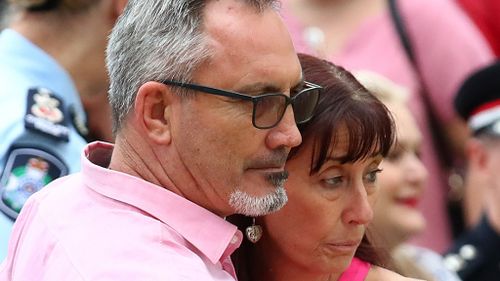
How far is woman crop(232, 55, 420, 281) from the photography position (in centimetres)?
296

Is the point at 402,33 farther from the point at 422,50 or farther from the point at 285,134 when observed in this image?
the point at 285,134

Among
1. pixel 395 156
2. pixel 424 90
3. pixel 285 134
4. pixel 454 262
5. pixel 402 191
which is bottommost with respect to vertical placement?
pixel 454 262

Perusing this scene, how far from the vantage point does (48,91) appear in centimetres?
387

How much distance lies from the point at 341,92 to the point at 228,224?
406 mm

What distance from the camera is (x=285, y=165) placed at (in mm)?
2941

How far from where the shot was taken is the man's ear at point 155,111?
2.75m

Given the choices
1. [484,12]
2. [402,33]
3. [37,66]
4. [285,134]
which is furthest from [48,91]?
[484,12]

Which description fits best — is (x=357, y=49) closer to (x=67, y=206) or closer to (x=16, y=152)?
(x=16, y=152)

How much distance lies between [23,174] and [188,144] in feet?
Answer: 2.99

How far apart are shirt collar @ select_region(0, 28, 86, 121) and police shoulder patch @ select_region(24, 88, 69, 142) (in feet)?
0.25

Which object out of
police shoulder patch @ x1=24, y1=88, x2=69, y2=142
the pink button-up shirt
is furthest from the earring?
police shoulder patch @ x1=24, y1=88, x2=69, y2=142

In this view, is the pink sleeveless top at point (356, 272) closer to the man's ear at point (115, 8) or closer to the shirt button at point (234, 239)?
the shirt button at point (234, 239)

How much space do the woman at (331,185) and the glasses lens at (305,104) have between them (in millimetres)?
41

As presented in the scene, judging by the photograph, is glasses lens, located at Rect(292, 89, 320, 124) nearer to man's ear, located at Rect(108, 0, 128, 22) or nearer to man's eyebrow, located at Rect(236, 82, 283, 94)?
man's eyebrow, located at Rect(236, 82, 283, 94)
